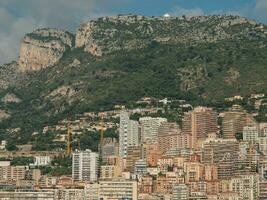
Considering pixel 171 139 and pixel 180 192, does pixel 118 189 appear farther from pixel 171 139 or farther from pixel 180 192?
pixel 171 139

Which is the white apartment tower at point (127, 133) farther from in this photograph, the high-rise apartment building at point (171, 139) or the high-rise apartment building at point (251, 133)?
the high-rise apartment building at point (251, 133)

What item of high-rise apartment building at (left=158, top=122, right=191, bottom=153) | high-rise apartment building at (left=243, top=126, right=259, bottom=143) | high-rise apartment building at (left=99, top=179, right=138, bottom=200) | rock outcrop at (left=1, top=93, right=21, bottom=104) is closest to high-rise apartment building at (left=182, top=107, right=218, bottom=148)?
high-rise apartment building at (left=158, top=122, right=191, bottom=153)

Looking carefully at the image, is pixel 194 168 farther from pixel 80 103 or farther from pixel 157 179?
pixel 80 103

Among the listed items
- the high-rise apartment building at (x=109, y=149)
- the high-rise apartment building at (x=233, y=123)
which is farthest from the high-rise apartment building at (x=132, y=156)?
the high-rise apartment building at (x=233, y=123)

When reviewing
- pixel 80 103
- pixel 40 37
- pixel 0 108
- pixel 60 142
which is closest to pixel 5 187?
pixel 60 142

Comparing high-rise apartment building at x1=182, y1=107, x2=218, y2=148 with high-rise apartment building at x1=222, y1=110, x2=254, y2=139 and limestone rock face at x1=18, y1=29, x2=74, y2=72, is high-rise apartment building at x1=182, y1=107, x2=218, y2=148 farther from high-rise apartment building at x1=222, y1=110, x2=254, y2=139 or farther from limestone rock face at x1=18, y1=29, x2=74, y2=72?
limestone rock face at x1=18, y1=29, x2=74, y2=72
